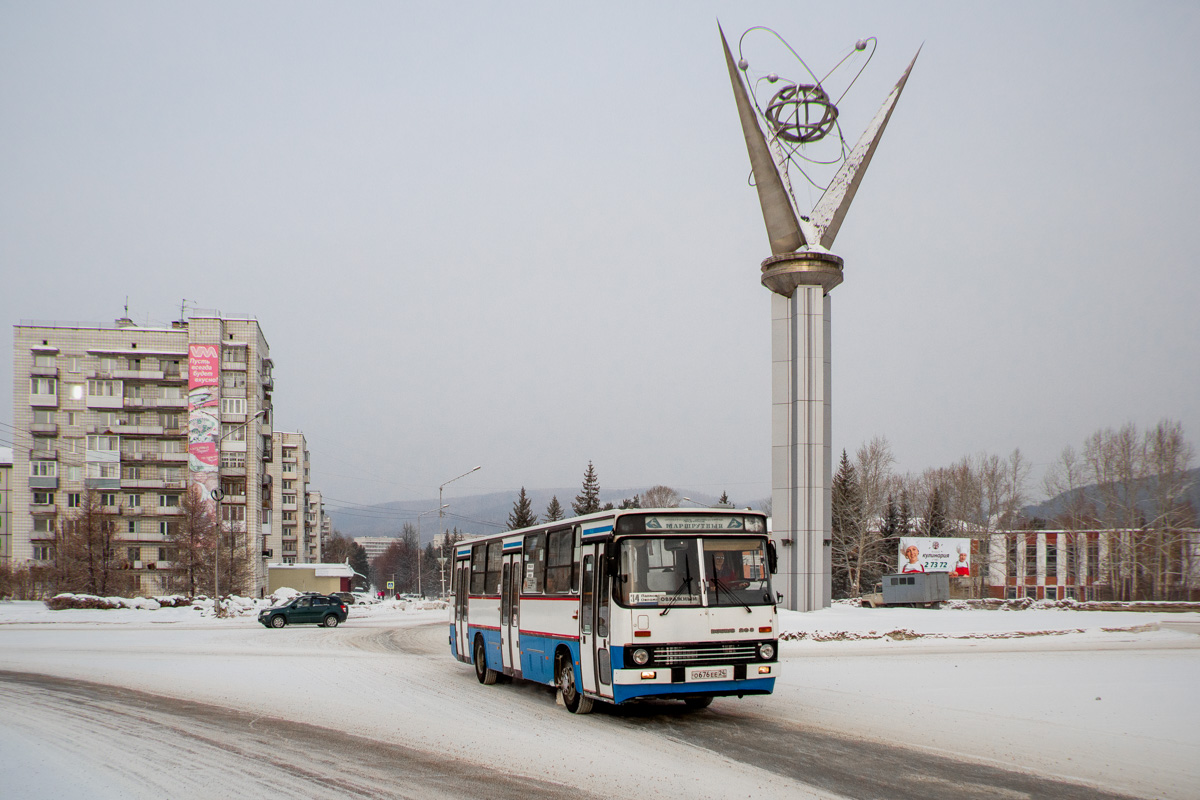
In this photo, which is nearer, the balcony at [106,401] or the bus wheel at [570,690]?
the bus wheel at [570,690]

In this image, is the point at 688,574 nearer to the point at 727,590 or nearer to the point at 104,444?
the point at 727,590

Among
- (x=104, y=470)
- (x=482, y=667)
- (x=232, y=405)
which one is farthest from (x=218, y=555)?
(x=104, y=470)

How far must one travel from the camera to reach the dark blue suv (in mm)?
40594

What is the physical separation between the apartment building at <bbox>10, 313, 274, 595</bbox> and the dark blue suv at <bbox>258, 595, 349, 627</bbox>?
140 ft

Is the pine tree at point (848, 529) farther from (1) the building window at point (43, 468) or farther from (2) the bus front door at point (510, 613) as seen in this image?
(1) the building window at point (43, 468)

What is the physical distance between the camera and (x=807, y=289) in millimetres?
38781

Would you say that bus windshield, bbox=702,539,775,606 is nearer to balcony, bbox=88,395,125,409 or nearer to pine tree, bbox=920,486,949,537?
pine tree, bbox=920,486,949,537

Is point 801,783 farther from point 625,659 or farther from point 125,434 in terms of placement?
point 125,434

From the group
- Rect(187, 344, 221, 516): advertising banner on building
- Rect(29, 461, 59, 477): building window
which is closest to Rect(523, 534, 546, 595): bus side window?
Rect(187, 344, 221, 516): advertising banner on building

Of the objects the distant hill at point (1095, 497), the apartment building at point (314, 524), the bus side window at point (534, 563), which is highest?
the bus side window at point (534, 563)

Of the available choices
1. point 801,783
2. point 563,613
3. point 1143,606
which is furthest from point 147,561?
point 801,783

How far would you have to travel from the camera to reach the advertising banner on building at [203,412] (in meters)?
82.5

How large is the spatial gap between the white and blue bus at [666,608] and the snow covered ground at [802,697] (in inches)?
28.1

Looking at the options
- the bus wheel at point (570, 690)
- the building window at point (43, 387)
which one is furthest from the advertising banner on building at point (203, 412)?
the bus wheel at point (570, 690)
